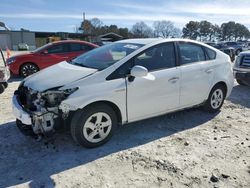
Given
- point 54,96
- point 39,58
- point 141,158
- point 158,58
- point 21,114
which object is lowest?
point 141,158

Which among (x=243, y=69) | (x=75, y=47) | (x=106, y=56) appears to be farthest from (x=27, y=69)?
(x=243, y=69)

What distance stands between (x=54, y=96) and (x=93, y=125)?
2.29 feet

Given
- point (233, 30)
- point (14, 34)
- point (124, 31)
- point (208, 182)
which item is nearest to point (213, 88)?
point (208, 182)

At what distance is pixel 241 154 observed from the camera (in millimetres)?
3916

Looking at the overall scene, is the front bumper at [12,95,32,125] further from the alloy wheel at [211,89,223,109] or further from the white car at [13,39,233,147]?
the alloy wheel at [211,89,223,109]

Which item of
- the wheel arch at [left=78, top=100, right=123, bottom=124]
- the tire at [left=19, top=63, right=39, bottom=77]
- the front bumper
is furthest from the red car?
the wheel arch at [left=78, top=100, right=123, bottom=124]

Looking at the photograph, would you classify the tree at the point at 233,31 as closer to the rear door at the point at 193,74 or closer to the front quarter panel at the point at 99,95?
the rear door at the point at 193,74

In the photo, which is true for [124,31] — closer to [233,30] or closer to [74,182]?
[233,30]

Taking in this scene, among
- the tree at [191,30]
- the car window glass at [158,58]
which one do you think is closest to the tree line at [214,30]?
the tree at [191,30]

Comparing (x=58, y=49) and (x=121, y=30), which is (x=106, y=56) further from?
(x=121, y=30)

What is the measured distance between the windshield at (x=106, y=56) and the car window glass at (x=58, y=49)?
18.8ft

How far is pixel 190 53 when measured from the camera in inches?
200

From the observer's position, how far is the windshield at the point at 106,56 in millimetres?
4277

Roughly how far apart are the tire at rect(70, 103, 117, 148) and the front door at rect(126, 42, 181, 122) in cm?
37
